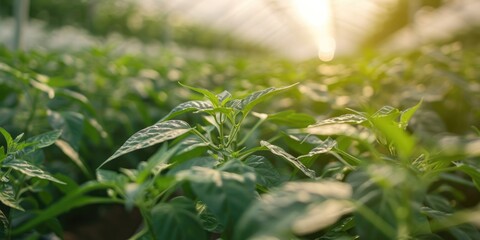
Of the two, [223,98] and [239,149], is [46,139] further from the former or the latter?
[239,149]

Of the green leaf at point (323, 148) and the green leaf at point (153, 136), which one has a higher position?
the green leaf at point (153, 136)

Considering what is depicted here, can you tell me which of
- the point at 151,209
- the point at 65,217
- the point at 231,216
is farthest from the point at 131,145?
the point at 65,217

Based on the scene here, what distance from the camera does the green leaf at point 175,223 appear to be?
2.39 ft

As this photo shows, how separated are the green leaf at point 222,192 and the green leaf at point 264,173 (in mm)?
156

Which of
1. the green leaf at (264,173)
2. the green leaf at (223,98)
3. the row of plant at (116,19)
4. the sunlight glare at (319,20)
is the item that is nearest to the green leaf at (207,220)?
the green leaf at (264,173)

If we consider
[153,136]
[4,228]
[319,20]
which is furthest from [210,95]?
[319,20]

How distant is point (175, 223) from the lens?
73 centimetres

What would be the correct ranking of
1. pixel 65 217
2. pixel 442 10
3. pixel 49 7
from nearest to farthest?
pixel 65 217 → pixel 49 7 → pixel 442 10

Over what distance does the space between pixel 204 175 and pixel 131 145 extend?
20 centimetres

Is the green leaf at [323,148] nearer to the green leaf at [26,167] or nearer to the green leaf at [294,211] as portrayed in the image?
the green leaf at [294,211]

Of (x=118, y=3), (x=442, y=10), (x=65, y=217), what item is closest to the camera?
(x=65, y=217)

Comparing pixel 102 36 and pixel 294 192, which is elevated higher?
pixel 294 192

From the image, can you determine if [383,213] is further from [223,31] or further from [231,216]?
[223,31]

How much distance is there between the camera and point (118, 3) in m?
14.1
